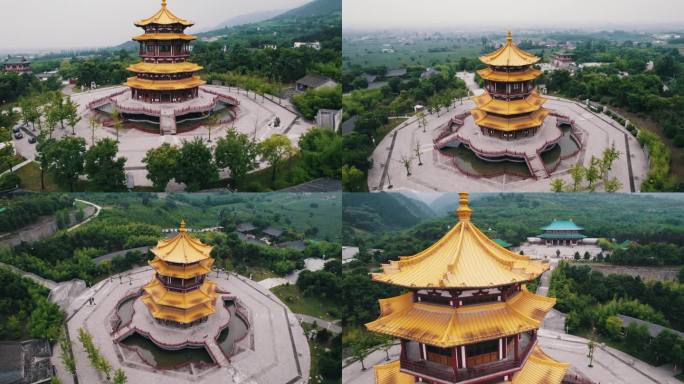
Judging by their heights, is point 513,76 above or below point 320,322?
above

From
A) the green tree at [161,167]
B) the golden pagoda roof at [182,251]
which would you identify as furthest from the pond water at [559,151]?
the green tree at [161,167]

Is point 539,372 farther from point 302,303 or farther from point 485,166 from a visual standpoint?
point 302,303

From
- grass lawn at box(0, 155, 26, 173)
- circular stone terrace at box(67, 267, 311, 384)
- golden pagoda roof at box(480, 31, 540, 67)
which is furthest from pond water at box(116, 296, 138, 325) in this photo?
golden pagoda roof at box(480, 31, 540, 67)

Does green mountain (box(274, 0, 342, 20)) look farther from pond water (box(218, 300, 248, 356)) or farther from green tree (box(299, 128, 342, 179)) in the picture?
pond water (box(218, 300, 248, 356))

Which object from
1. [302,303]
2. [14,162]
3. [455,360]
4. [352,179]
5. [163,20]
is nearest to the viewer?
[455,360]

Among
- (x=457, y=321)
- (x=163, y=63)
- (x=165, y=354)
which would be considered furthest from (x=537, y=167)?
(x=163, y=63)

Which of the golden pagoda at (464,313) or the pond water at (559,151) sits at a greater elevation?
the pond water at (559,151)

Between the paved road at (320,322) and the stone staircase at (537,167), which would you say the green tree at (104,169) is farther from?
the stone staircase at (537,167)

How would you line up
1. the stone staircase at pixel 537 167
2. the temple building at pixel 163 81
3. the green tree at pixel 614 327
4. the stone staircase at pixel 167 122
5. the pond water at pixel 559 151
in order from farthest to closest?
the temple building at pixel 163 81, the stone staircase at pixel 167 122, the pond water at pixel 559 151, the green tree at pixel 614 327, the stone staircase at pixel 537 167
